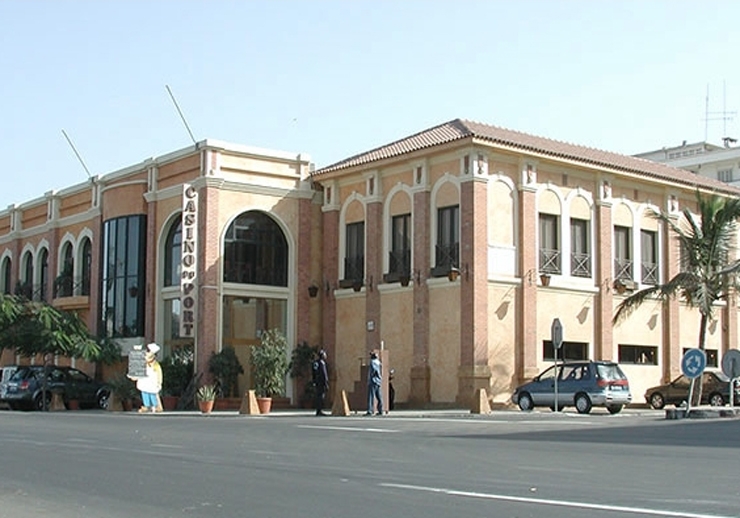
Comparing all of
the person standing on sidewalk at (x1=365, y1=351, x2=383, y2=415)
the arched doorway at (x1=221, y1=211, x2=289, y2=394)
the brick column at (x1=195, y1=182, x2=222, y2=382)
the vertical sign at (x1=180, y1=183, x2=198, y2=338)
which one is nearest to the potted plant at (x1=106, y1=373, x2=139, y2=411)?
the brick column at (x1=195, y1=182, x2=222, y2=382)

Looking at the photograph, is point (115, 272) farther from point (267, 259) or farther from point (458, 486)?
point (458, 486)

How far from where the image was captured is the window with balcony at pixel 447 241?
34.8m

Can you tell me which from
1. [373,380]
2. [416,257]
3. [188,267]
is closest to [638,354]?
[416,257]

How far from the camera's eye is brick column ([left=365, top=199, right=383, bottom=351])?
1473 inches

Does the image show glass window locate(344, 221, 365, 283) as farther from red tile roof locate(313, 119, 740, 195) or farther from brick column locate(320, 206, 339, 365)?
red tile roof locate(313, 119, 740, 195)

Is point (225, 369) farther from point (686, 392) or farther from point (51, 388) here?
point (686, 392)

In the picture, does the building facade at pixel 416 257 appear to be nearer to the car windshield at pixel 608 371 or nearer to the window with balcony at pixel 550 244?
the window with balcony at pixel 550 244

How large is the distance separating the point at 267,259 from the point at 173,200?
4.25 metres

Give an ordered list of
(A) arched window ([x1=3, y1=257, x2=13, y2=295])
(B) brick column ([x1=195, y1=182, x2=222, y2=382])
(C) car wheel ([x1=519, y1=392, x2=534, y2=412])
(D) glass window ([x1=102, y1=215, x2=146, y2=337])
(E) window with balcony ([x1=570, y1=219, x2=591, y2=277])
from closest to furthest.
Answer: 1. (C) car wheel ([x1=519, y1=392, x2=534, y2=412])
2. (B) brick column ([x1=195, y1=182, x2=222, y2=382])
3. (E) window with balcony ([x1=570, y1=219, x2=591, y2=277])
4. (D) glass window ([x1=102, y1=215, x2=146, y2=337])
5. (A) arched window ([x1=3, y1=257, x2=13, y2=295])

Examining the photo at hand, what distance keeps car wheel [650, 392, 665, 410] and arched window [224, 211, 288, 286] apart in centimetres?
1392

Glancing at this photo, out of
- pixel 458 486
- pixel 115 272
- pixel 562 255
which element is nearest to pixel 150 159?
pixel 115 272

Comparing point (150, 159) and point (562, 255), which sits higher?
point (150, 159)

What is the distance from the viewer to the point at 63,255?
48188 mm

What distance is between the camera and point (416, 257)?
118 feet
